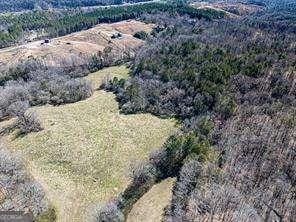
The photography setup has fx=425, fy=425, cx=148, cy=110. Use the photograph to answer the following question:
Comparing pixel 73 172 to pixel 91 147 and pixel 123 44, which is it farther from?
pixel 123 44

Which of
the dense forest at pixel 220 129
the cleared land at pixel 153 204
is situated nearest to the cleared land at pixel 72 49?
the dense forest at pixel 220 129

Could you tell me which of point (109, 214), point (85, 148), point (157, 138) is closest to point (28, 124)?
point (85, 148)

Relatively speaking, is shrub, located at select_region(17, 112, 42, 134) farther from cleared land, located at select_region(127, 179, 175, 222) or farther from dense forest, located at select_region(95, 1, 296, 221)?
cleared land, located at select_region(127, 179, 175, 222)

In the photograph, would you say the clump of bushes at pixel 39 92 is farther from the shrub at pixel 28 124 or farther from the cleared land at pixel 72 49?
the cleared land at pixel 72 49

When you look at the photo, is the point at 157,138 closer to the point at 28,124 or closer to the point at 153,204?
the point at 153,204

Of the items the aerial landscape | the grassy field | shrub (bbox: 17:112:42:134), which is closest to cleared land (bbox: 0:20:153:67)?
the aerial landscape

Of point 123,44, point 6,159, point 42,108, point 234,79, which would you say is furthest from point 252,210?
point 123,44
